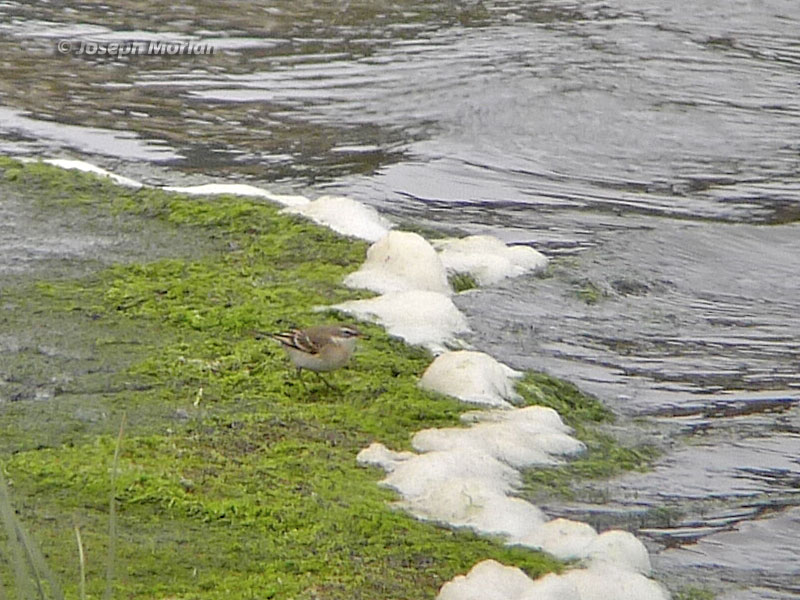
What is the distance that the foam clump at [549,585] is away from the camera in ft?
13.2

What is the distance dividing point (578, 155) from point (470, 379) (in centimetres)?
544

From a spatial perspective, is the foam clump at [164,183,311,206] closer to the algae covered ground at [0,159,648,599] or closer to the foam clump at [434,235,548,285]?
the algae covered ground at [0,159,648,599]

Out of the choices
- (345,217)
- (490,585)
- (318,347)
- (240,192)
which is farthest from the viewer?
(240,192)

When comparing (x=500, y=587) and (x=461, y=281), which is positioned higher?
(x=500, y=587)

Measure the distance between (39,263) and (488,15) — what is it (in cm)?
808

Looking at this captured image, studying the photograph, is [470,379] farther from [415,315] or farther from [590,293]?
[590,293]

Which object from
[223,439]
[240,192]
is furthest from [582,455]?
[240,192]

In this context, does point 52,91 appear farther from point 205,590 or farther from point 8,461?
point 205,590

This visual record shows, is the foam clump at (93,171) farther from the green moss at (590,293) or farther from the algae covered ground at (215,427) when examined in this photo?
the green moss at (590,293)

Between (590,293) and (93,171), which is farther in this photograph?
(93,171)

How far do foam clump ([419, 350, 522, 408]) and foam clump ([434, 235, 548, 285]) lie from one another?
1444 millimetres

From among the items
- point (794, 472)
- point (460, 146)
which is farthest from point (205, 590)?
point (460, 146)

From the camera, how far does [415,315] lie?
626 cm

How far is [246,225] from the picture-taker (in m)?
7.36
